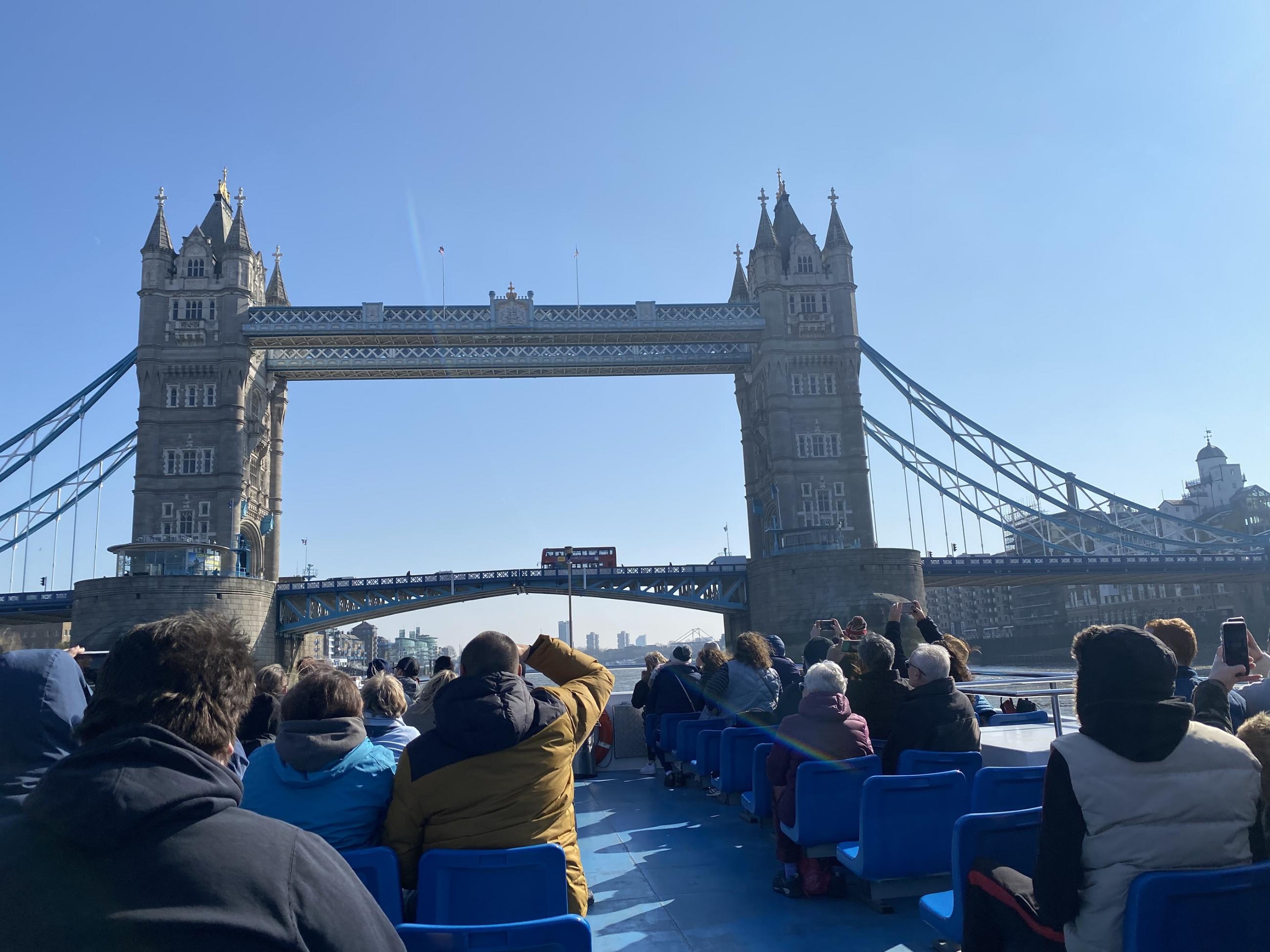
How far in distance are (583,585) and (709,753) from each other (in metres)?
38.6

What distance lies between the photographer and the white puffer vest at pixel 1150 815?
2.56 metres

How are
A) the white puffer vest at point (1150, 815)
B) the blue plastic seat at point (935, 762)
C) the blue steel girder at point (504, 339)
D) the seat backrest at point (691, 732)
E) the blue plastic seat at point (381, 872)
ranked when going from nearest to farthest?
1. the white puffer vest at point (1150, 815)
2. the blue plastic seat at point (381, 872)
3. the blue plastic seat at point (935, 762)
4. the seat backrest at point (691, 732)
5. the blue steel girder at point (504, 339)

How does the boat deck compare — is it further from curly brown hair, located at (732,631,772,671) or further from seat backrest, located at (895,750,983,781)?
curly brown hair, located at (732,631,772,671)

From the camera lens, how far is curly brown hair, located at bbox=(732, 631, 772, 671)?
789 cm

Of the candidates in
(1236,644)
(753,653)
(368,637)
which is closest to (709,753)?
(753,653)

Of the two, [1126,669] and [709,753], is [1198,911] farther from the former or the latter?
[709,753]

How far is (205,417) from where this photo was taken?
4128 cm

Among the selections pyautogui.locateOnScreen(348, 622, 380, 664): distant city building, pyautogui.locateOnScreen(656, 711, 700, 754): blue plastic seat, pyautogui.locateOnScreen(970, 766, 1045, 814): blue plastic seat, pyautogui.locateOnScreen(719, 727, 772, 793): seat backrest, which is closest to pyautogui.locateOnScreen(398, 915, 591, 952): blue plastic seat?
pyautogui.locateOnScreen(970, 766, 1045, 814): blue plastic seat

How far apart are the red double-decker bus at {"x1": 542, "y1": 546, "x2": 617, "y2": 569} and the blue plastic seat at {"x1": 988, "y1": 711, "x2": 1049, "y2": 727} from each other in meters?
40.1

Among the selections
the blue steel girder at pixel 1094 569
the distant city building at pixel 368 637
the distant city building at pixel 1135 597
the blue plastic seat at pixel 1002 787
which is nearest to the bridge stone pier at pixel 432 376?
the blue steel girder at pixel 1094 569

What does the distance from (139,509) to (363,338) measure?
13016mm

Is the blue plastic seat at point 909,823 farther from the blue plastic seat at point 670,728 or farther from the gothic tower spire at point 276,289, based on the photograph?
the gothic tower spire at point 276,289

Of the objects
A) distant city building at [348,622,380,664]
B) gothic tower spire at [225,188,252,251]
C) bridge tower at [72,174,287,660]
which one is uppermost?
gothic tower spire at [225,188,252,251]

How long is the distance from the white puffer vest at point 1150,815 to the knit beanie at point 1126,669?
16cm
